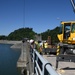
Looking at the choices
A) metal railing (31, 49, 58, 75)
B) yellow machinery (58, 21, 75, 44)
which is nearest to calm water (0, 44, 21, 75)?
yellow machinery (58, 21, 75, 44)

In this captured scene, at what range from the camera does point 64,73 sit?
35.6 feet

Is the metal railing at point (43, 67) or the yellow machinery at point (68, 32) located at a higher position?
the yellow machinery at point (68, 32)

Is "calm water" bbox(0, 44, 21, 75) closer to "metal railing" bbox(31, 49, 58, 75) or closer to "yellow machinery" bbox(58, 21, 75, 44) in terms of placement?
"yellow machinery" bbox(58, 21, 75, 44)

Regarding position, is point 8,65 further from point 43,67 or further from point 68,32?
point 43,67

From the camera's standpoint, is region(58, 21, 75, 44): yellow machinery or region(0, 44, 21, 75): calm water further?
region(0, 44, 21, 75): calm water

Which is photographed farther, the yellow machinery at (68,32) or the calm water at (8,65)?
the calm water at (8,65)

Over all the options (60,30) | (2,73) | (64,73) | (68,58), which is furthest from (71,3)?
(2,73)

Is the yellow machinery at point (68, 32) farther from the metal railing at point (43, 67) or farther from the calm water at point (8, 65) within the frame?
the calm water at point (8, 65)

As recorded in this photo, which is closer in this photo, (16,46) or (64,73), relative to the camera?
(64,73)

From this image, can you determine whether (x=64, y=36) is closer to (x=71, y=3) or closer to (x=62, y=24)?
(x=62, y=24)

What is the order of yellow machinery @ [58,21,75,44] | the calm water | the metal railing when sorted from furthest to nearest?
the calm water < yellow machinery @ [58,21,75,44] < the metal railing

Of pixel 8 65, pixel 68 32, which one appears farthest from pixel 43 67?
pixel 8 65

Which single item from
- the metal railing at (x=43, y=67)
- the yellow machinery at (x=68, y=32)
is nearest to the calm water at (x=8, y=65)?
the yellow machinery at (x=68, y=32)

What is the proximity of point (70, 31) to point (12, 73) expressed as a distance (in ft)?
113
